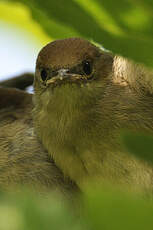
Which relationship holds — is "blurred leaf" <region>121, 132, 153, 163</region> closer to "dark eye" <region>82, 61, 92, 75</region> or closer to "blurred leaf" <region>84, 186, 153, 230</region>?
"blurred leaf" <region>84, 186, 153, 230</region>

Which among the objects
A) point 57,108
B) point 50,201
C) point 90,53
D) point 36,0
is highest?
point 36,0

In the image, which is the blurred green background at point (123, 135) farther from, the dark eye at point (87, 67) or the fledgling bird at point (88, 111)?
the dark eye at point (87, 67)

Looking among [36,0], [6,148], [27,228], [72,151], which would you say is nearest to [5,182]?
[6,148]

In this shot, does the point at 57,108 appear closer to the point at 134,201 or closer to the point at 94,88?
the point at 94,88

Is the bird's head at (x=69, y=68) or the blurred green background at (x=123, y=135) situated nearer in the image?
the blurred green background at (x=123, y=135)

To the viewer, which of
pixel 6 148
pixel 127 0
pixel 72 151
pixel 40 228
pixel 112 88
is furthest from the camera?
pixel 6 148

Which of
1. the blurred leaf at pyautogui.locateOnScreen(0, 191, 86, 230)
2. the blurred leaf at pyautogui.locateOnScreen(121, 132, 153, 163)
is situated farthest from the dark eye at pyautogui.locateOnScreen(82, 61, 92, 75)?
the blurred leaf at pyautogui.locateOnScreen(0, 191, 86, 230)

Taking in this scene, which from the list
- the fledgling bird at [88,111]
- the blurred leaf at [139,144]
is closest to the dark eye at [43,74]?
the fledgling bird at [88,111]

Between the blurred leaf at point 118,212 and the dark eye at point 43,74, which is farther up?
the blurred leaf at point 118,212
